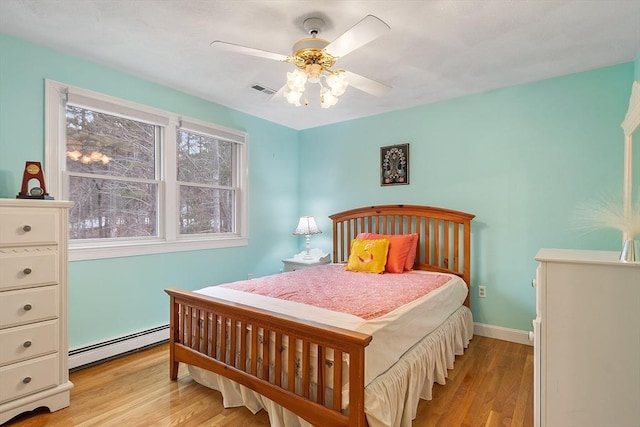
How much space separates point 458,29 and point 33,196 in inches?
112

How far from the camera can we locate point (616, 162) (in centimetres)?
262

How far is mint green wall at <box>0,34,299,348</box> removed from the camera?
2254 mm

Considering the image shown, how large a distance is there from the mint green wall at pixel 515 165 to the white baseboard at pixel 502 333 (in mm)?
52

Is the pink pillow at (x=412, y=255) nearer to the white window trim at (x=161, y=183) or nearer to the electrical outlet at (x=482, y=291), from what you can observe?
the electrical outlet at (x=482, y=291)

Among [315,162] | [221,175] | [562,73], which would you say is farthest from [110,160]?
[562,73]

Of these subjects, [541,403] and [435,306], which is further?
[435,306]

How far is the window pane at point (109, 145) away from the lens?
261cm

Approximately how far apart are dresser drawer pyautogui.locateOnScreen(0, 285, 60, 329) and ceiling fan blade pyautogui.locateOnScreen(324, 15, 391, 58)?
7.08 feet

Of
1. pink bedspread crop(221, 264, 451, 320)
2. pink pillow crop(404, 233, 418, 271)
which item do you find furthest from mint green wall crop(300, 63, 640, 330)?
pink bedspread crop(221, 264, 451, 320)

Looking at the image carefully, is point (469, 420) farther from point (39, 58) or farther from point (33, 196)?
point (39, 58)

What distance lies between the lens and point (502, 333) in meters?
3.07

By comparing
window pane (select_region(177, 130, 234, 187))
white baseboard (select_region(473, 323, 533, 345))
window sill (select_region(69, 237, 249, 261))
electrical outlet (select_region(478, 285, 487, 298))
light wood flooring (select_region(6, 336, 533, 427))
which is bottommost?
light wood flooring (select_region(6, 336, 533, 427))

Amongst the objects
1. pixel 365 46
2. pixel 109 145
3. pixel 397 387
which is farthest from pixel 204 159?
pixel 397 387

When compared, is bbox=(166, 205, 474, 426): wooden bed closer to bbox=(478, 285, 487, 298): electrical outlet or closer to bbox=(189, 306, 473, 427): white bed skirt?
bbox=(189, 306, 473, 427): white bed skirt
